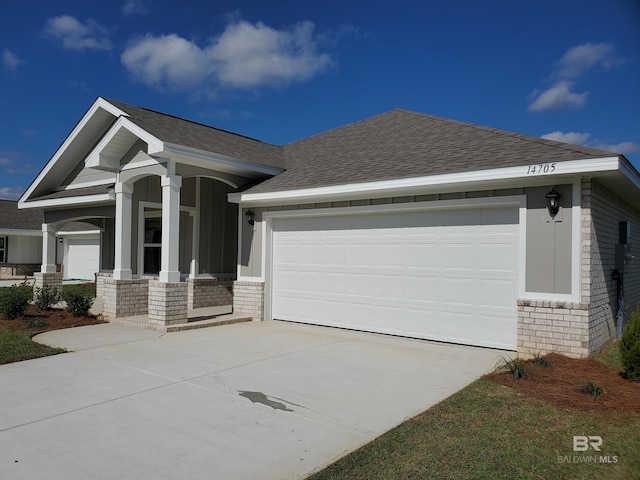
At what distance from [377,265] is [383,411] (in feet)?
15.4

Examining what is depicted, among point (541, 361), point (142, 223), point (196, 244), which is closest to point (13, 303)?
point (142, 223)

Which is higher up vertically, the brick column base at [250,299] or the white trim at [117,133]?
the white trim at [117,133]

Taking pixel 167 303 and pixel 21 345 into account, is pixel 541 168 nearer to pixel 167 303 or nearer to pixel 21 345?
pixel 167 303

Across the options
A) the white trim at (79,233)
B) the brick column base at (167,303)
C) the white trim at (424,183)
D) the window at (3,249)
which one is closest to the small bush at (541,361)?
the white trim at (424,183)

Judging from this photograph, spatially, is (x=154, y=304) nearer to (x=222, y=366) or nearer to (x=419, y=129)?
(x=222, y=366)

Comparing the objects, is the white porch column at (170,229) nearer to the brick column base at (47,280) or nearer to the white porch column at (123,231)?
the white porch column at (123,231)

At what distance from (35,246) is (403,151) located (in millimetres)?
28238

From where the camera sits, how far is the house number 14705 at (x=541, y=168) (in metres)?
6.87

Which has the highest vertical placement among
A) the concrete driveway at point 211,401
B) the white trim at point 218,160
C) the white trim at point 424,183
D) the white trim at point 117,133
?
the white trim at point 117,133

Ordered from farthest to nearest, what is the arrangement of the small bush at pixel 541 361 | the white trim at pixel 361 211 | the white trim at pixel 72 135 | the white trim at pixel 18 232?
1. the white trim at pixel 18 232
2. the white trim at pixel 72 135
3. the white trim at pixel 361 211
4. the small bush at pixel 541 361

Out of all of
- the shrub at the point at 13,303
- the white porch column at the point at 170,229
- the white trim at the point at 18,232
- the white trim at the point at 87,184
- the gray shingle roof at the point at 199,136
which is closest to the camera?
the white porch column at the point at 170,229

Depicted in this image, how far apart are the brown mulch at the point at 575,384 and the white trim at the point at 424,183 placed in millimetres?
2832

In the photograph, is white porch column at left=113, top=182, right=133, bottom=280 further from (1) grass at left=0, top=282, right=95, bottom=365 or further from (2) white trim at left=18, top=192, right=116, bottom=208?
(1) grass at left=0, top=282, right=95, bottom=365

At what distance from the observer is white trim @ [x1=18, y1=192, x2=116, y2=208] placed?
12.7 metres
